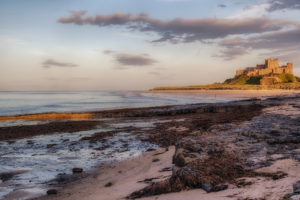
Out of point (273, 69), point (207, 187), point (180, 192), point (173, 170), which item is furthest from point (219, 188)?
point (273, 69)

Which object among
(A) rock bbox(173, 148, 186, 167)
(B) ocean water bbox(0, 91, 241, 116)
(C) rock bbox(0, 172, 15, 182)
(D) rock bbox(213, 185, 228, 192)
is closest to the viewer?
(D) rock bbox(213, 185, 228, 192)

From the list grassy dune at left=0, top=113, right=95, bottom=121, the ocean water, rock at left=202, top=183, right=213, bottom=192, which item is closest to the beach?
rock at left=202, top=183, right=213, bottom=192

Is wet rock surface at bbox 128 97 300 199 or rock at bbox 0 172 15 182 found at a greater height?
wet rock surface at bbox 128 97 300 199

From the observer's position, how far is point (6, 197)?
526 centimetres

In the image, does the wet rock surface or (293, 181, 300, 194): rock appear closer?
(293, 181, 300, 194): rock

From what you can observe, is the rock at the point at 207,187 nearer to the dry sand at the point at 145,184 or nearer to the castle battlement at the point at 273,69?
the dry sand at the point at 145,184

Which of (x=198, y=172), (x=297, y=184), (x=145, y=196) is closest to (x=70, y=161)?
(x=145, y=196)

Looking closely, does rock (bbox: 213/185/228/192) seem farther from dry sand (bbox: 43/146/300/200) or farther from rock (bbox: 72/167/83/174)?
rock (bbox: 72/167/83/174)

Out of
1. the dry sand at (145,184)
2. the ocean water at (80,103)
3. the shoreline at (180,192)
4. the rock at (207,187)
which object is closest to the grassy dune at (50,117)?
the ocean water at (80,103)

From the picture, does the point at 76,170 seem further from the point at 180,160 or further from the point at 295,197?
the point at 295,197

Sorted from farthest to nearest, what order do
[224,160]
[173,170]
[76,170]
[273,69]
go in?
[273,69] < [76,170] < [224,160] < [173,170]

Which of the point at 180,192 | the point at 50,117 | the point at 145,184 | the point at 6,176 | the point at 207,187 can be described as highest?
the point at 207,187

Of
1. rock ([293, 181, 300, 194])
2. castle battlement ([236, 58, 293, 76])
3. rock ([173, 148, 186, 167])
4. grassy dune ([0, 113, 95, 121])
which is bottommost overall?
grassy dune ([0, 113, 95, 121])

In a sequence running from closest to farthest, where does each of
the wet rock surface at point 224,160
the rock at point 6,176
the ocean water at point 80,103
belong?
the wet rock surface at point 224,160
the rock at point 6,176
the ocean water at point 80,103
